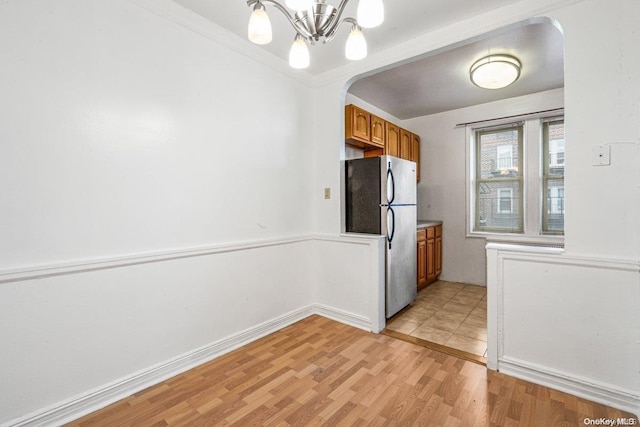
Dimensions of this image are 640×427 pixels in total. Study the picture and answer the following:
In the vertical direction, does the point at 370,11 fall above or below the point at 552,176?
above

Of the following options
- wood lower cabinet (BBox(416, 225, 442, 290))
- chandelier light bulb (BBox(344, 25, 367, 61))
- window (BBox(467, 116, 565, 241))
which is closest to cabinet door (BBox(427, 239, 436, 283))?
wood lower cabinet (BBox(416, 225, 442, 290))

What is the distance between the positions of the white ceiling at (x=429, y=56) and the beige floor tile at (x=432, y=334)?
2.57 meters

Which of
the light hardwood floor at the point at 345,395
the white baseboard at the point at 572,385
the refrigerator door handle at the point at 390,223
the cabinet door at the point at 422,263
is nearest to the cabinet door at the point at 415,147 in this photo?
the cabinet door at the point at 422,263

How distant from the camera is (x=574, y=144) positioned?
1.84 metres

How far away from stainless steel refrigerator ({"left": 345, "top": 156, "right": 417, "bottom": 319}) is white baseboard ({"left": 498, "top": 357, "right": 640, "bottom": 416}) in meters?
1.15

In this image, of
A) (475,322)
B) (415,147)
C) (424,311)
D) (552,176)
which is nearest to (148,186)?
(424,311)

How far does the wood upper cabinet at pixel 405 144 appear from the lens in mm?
4344

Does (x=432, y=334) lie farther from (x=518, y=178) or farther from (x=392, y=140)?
(x=518, y=178)

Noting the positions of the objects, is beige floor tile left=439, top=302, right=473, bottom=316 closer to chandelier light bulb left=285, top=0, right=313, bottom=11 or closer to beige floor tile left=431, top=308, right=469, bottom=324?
beige floor tile left=431, top=308, right=469, bottom=324

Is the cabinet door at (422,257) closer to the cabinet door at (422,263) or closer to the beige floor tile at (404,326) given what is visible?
the cabinet door at (422,263)

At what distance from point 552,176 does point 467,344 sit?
282cm

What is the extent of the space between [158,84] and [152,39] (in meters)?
0.30

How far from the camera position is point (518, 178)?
4094 millimetres

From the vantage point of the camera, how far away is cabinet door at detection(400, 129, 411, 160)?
4.35m
